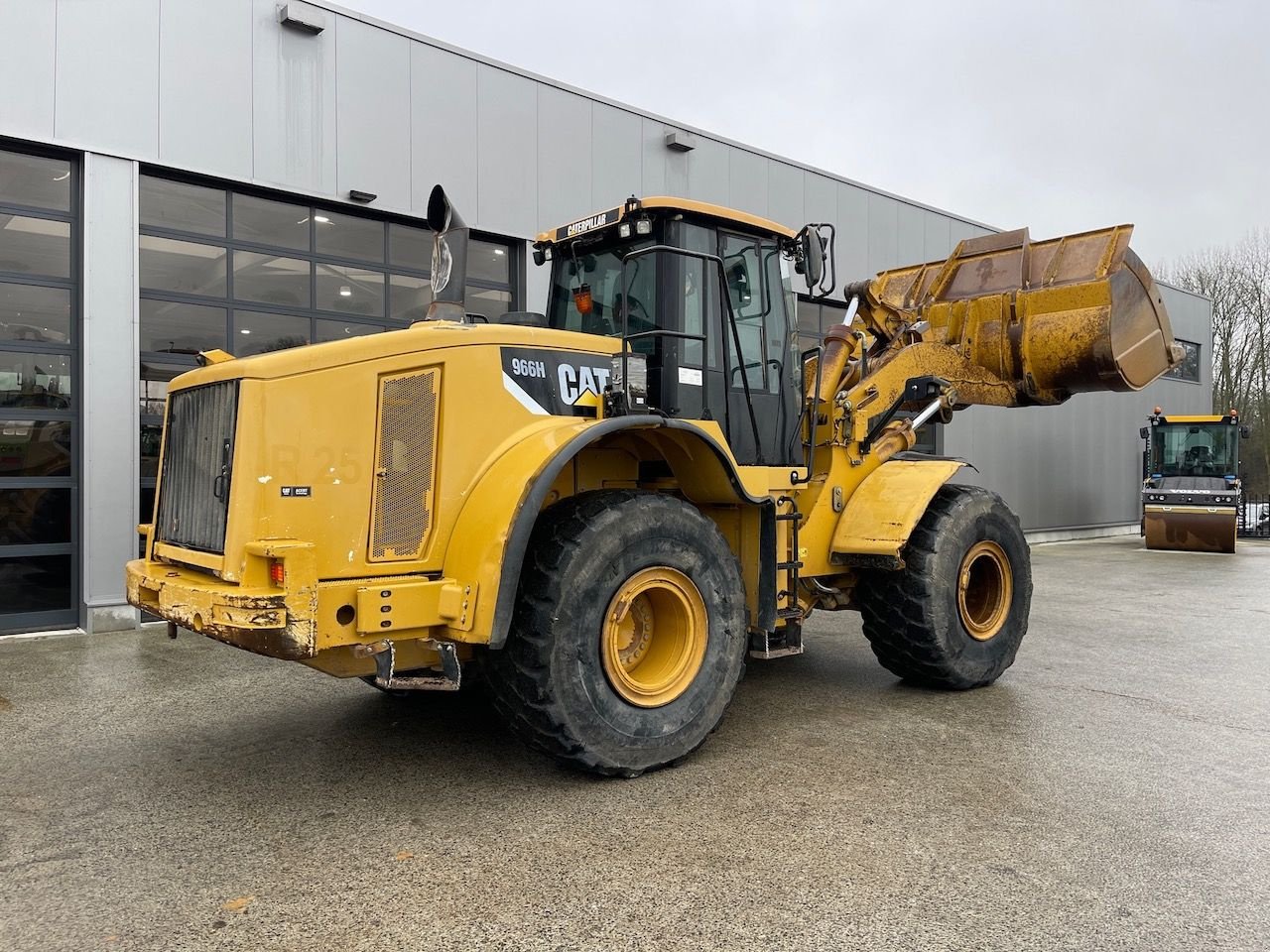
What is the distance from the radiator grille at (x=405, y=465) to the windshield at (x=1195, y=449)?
734 inches

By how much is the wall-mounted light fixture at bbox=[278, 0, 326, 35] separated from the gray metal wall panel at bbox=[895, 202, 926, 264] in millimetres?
10247

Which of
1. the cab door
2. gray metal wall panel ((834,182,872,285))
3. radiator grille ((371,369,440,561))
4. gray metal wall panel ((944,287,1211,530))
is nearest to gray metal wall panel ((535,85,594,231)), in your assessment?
gray metal wall panel ((834,182,872,285))

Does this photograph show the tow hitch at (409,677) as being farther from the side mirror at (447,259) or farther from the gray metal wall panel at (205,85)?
the gray metal wall panel at (205,85)

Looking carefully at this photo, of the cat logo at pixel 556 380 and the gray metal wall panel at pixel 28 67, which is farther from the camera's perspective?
the gray metal wall panel at pixel 28 67

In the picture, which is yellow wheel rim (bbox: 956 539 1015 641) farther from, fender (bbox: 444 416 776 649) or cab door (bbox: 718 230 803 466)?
fender (bbox: 444 416 776 649)

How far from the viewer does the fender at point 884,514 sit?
5.35 metres

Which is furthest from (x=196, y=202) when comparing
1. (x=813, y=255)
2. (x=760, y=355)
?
(x=813, y=255)

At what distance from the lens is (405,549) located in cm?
381

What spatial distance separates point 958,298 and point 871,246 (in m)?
8.69

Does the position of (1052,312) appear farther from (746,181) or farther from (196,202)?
(196,202)

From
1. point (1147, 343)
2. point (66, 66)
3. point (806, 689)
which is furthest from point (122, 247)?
point (1147, 343)

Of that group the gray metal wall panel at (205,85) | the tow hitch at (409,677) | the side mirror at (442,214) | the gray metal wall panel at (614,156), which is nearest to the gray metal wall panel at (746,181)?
the gray metal wall panel at (614,156)

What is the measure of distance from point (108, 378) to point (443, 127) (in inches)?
172

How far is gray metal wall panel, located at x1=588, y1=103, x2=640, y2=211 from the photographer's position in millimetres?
11102
